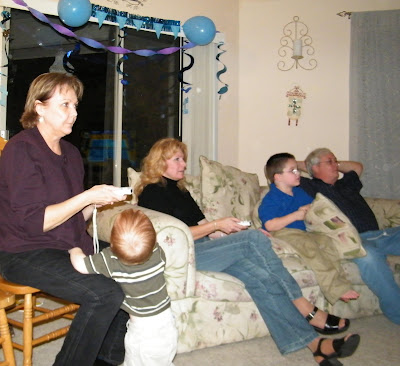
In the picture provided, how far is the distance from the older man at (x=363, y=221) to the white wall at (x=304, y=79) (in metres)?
1.15

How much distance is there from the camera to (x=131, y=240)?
144 cm

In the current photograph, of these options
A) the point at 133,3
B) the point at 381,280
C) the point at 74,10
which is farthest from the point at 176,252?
the point at 133,3

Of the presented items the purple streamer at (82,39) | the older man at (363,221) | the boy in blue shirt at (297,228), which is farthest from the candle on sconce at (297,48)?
the boy in blue shirt at (297,228)

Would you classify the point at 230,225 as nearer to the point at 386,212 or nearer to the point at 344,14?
the point at 386,212

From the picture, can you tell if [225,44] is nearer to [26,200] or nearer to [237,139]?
[237,139]

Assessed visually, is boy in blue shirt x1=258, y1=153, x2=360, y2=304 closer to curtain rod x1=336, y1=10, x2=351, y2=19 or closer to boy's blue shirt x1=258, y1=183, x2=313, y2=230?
boy's blue shirt x1=258, y1=183, x2=313, y2=230

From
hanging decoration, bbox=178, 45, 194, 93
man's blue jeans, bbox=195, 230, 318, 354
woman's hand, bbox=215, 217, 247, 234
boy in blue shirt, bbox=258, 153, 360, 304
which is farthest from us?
hanging decoration, bbox=178, 45, 194, 93

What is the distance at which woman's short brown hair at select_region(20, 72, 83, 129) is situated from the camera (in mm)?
1671

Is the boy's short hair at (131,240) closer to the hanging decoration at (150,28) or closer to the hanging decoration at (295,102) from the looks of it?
the hanging decoration at (150,28)

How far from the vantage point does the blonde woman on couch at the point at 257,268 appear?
1.90m

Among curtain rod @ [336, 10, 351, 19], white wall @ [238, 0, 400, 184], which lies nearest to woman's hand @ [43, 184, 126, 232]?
white wall @ [238, 0, 400, 184]

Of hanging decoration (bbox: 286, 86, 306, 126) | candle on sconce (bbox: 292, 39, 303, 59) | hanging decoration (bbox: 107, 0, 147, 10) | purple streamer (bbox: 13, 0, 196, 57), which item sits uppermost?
hanging decoration (bbox: 107, 0, 147, 10)

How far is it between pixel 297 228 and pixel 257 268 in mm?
598

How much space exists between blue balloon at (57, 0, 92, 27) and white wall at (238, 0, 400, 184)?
1.81 meters
